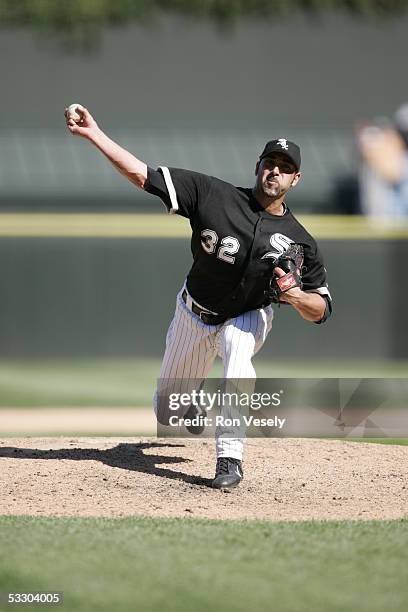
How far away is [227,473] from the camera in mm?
4758

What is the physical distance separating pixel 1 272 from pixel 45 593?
8365 mm

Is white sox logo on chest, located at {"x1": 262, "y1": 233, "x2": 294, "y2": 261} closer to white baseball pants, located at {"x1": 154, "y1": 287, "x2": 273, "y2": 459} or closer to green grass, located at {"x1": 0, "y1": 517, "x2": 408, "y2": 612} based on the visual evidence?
white baseball pants, located at {"x1": 154, "y1": 287, "x2": 273, "y2": 459}

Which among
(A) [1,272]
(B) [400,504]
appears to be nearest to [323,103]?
(A) [1,272]

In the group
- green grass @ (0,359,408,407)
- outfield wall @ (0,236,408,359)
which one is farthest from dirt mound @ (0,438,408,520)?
outfield wall @ (0,236,408,359)

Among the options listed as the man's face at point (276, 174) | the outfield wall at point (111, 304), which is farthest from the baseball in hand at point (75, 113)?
the outfield wall at point (111, 304)

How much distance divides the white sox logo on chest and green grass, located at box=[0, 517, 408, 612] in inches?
49.4

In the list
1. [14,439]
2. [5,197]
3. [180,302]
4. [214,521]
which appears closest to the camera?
[214,521]

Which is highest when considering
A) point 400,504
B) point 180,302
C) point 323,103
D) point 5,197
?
point 323,103

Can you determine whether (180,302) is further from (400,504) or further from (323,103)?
(323,103)

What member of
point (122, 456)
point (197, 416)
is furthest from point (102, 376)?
point (122, 456)

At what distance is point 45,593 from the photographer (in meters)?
3.22

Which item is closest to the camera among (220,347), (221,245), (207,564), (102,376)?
(207,564)

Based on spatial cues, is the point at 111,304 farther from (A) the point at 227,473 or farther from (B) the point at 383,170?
(A) the point at 227,473

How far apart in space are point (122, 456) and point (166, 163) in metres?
7.83
